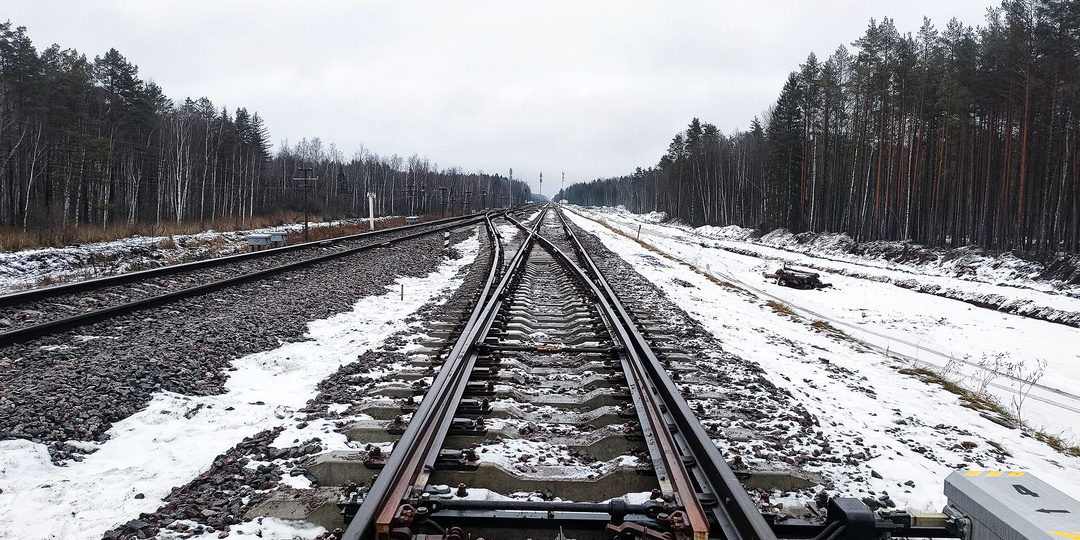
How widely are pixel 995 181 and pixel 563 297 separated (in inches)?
1480

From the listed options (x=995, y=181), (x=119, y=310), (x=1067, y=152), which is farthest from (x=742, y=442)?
(x=995, y=181)

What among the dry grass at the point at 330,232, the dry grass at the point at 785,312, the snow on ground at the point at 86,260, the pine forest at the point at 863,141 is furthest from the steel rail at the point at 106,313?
the pine forest at the point at 863,141

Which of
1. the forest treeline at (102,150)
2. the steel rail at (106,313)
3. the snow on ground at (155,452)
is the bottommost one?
the snow on ground at (155,452)

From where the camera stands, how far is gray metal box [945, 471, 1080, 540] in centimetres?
185

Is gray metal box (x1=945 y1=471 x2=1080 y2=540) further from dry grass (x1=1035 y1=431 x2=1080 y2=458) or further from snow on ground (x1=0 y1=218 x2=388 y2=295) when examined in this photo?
snow on ground (x1=0 y1=218 x2=388 y2=295)

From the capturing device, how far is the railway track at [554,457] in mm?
2369

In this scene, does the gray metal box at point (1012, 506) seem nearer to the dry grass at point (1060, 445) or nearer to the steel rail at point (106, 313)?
the dry grass at point (1060, 445)

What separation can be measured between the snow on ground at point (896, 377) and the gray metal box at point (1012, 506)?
2.44ft

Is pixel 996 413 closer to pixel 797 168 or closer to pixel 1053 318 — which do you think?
pixel 1053 318

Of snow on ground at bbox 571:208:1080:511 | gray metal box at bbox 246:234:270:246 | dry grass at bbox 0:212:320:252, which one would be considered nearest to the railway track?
snow on ground at bbox 571:208:1080:511

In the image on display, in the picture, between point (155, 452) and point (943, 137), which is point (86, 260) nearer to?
point (155, 452)

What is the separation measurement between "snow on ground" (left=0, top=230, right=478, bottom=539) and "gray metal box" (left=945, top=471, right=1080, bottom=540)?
9.25ft

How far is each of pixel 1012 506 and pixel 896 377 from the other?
4601 mm

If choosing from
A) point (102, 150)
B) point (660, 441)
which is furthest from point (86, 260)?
point (102, 150)
